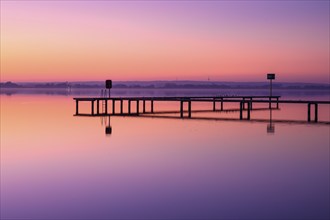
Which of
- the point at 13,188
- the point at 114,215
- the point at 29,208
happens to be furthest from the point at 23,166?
the point at 114,215

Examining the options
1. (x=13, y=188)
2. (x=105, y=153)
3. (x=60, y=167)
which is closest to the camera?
(x=13, y=188)

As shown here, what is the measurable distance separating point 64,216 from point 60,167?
5.71 metres

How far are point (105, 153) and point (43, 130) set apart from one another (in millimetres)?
10390

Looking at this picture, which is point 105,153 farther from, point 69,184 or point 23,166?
point 69,184

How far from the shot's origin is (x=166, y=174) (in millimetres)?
14312

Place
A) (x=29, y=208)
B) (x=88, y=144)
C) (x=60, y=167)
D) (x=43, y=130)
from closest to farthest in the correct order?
1. (x=29, y=208)
2. (x=60, y=167)
3. (x=88, y=144)
4. (x=43, y=130)

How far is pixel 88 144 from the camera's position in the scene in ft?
70.2

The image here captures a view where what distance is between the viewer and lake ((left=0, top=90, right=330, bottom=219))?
412 inches

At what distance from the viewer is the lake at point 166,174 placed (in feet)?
34.3

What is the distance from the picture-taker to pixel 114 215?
1001cm

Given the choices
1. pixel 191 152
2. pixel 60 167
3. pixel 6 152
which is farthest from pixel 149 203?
pixel 6 152

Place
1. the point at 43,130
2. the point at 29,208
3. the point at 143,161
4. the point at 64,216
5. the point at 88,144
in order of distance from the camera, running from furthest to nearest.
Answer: the point at 43,130 → the point at 88,144 → the point at 143,161 → the point at 29,208 → the point at 64,216

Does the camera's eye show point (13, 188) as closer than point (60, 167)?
Yes

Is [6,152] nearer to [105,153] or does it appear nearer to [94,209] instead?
[105,153]
